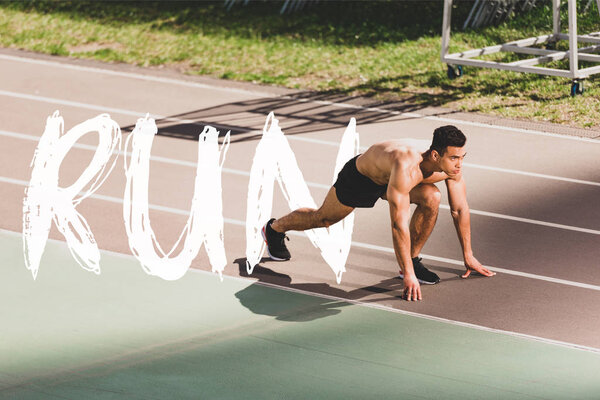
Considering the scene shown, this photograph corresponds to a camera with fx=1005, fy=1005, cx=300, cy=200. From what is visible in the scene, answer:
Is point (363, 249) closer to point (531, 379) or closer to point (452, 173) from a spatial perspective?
point (452, 173)

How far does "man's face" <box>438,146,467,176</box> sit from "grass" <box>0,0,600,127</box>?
716cm

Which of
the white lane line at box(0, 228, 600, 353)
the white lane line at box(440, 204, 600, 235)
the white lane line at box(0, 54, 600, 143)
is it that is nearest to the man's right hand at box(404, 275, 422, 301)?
the white lane line at box(0, 228, 600, 353)

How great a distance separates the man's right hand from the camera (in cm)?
749

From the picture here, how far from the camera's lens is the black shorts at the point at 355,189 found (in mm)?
8047

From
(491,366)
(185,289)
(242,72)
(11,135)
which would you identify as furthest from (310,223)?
(242,72)

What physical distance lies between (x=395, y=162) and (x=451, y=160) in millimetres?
419

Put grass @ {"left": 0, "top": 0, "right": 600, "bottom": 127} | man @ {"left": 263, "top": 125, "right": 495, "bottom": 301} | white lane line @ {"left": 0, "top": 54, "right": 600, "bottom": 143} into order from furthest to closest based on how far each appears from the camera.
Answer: grass @ {"left": 0, "top": 0, "right": 600, "bottom": 127}, white lane line @ {"left": 0, "top": 54, "right": 600, "bottom": 143}, man @ {"left": 263, "top": 125, "right": 495, "bottom": 301}

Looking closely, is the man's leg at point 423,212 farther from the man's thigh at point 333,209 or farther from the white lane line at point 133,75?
the white lane line at point 133,75

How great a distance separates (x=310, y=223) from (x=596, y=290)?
2420 mm

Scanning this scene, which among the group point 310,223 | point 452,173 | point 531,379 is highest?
point 452,173

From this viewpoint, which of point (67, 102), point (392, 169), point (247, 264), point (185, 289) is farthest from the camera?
point (67, 102)

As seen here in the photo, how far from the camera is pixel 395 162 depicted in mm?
7562

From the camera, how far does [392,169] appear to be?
24.8ft

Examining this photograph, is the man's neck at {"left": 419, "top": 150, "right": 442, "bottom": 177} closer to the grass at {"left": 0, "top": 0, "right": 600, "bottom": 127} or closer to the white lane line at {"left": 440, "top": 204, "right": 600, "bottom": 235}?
the white lane line at {"left": 440, "top": 204, "right": 600, "bottom": 235}
